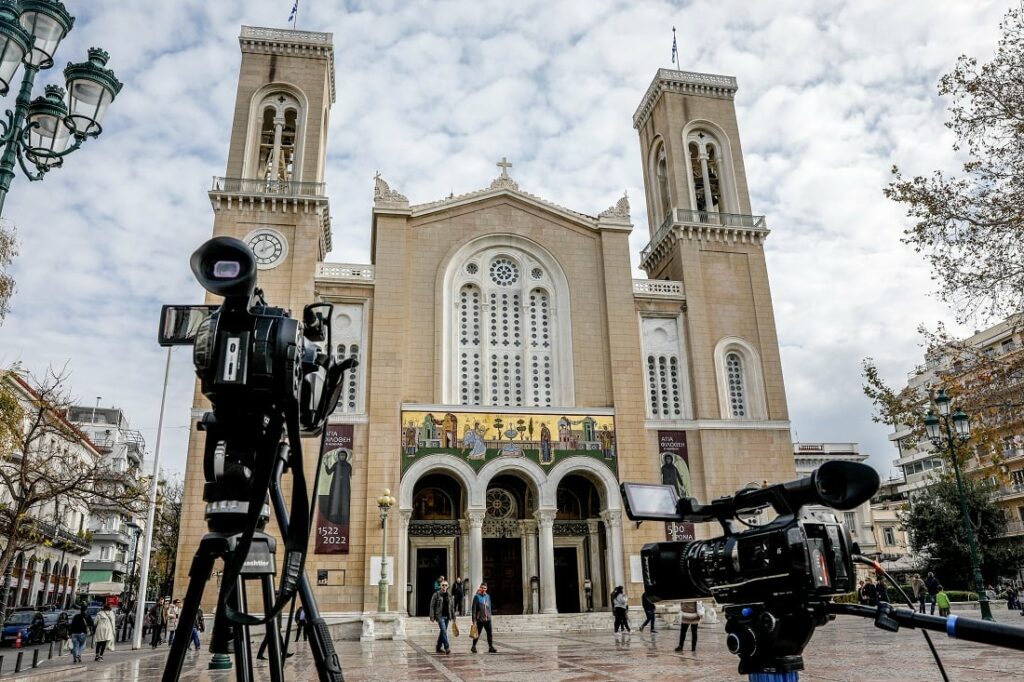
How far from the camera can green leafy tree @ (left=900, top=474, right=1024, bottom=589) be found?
33344 millimetres

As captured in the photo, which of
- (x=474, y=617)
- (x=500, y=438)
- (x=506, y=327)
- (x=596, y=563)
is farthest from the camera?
(x=506, y=327)

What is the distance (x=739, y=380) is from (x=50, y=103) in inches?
983

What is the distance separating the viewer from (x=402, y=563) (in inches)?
907

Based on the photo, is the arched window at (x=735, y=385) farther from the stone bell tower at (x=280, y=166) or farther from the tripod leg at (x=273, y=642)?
the tripod leg at (x=273, y=642)

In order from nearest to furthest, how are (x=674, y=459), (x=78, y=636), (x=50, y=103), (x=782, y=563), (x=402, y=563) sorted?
(x=782, y=563) → (x=50, y=103) → (x=78, y=636) → (x=402, y=563) → (x=674, y=459)

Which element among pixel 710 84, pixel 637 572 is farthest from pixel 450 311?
pixel 710 84

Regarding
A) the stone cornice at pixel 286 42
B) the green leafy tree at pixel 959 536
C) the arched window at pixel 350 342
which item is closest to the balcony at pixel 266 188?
the arched window at pixel 350 342

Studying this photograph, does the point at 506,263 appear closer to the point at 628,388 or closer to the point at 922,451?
the point at 628,388

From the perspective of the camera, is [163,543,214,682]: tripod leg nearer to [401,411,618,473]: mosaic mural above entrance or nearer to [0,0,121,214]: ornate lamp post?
[0,0,121,214]: ornate lamp post

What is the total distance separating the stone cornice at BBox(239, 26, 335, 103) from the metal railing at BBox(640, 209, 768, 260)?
1566cm

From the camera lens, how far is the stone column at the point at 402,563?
2275 centimetres

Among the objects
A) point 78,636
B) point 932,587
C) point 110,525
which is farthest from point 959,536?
point 110,525

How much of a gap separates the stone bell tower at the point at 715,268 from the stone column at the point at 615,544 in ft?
11.5

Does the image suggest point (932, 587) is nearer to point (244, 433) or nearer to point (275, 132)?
point (244, 433)
